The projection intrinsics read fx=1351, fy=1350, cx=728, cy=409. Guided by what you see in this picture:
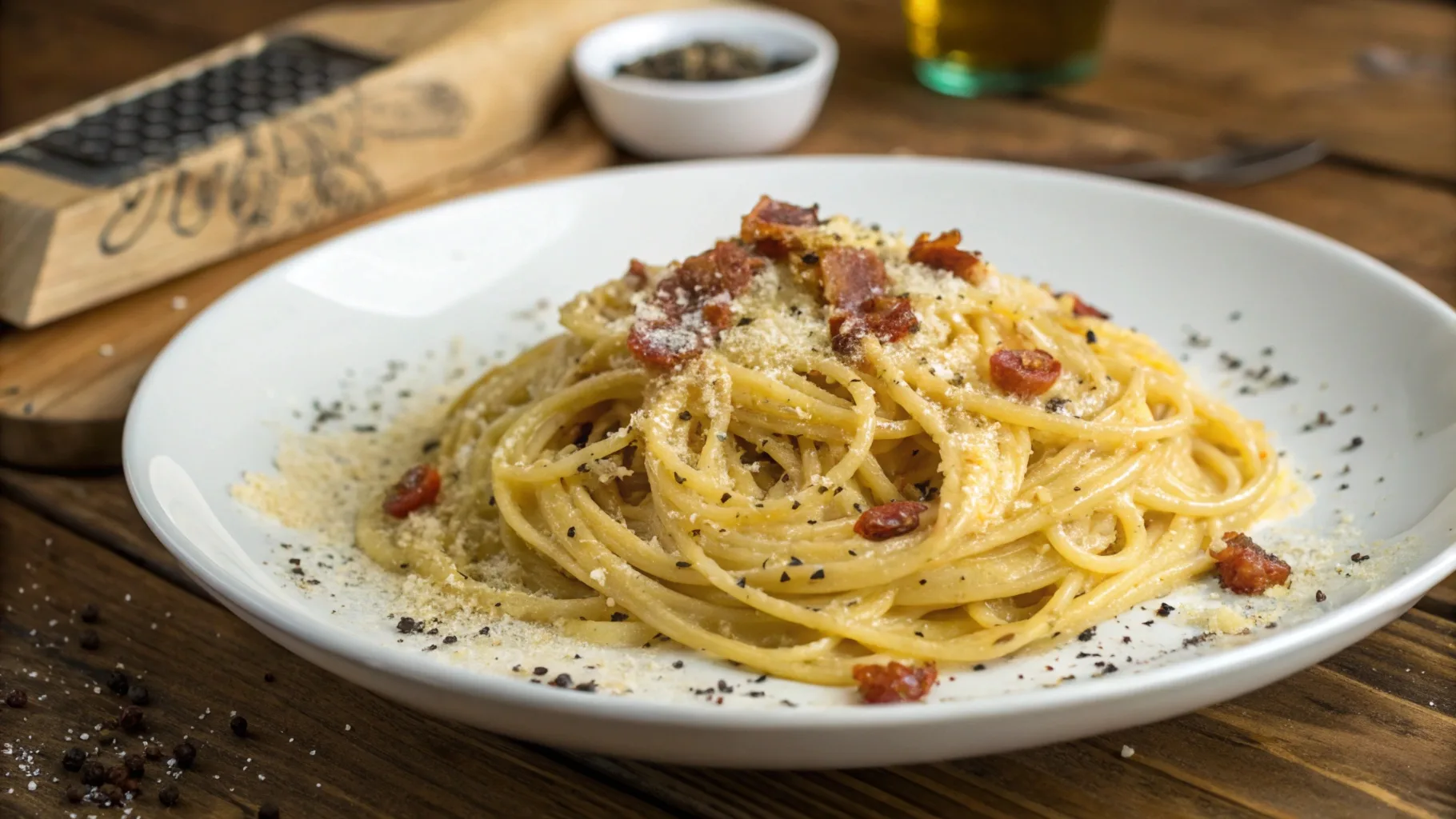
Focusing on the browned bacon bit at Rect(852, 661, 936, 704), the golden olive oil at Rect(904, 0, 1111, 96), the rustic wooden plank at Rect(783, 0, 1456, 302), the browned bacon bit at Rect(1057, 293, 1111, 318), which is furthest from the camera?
the golden olive oil at Rect(904, 0, 1111, 96)

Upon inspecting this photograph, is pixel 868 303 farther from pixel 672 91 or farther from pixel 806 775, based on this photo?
pixel 672 91

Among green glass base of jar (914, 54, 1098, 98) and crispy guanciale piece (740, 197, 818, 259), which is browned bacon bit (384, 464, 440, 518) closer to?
crispy guanciale piece (740, 197, 818, 259)

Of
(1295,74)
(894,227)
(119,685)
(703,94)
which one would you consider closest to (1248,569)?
(894,227)

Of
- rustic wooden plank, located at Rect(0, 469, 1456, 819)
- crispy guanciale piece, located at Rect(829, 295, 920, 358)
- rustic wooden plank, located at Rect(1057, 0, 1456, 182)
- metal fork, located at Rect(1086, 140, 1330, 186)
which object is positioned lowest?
rustic wooden plank, located at Rect(1057, 0, 1456, 182)

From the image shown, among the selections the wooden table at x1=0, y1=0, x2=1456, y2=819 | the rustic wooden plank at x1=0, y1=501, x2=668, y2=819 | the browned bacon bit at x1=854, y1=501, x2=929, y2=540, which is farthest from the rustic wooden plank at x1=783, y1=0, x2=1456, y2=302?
the rustic wooden plank at x1=0, y1=501, x2=668, y2=819

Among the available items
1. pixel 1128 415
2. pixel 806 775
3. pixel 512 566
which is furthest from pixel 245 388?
pixel 1128 415

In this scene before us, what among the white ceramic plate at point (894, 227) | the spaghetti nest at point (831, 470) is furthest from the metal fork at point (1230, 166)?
the spaghetti nest at point (831, 470)

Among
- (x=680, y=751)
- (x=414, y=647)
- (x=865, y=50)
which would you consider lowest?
(x=865, y=50)
